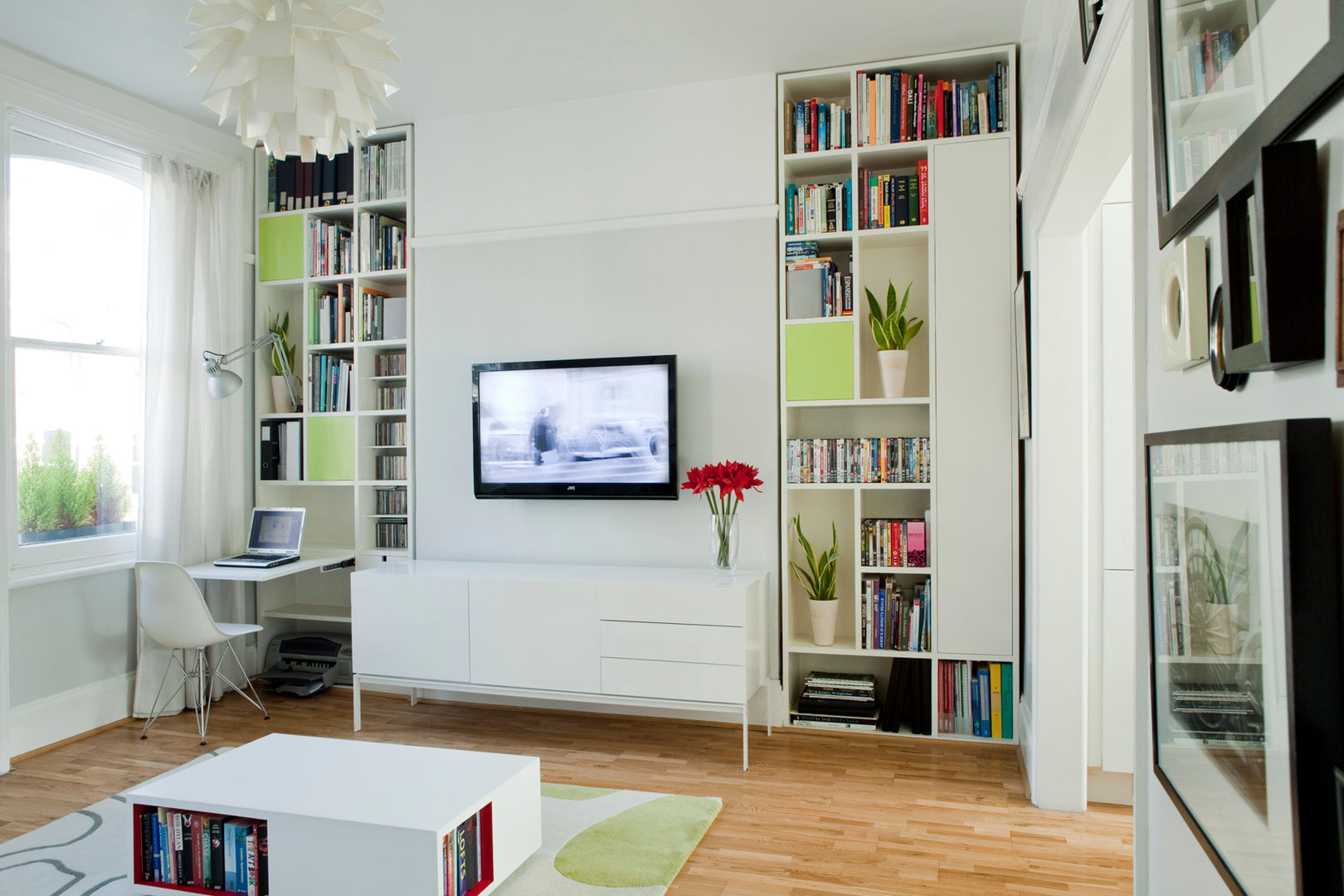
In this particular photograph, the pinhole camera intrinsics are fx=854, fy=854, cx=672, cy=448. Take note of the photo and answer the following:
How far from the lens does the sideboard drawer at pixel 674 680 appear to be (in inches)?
133

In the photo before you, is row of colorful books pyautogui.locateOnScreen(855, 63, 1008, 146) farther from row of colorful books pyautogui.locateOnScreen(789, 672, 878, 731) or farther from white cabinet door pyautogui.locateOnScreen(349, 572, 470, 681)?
white cabinet door pyautogui.locateOnScreen(349, 572, 470, 681)

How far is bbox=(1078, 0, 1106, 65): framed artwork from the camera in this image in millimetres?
1688

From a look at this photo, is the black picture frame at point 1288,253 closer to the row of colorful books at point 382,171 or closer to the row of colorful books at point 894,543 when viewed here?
the row of colorful books at point 894,543

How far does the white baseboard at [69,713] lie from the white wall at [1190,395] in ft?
13.4

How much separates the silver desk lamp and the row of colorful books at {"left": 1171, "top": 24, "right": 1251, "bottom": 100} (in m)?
4.14

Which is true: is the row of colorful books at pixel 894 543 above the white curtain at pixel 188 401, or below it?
below

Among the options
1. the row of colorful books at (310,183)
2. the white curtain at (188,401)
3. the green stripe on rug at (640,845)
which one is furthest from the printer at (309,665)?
the row of colorful books at (310,183)

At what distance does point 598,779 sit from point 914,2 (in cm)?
315

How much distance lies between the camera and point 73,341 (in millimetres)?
3824

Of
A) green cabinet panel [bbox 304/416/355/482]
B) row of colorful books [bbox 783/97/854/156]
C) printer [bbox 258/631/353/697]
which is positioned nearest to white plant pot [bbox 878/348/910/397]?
row of colorful books [bbox 783/97/854/156]

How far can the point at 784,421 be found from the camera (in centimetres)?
379

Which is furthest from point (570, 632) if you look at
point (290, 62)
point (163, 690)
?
point (290, 62)

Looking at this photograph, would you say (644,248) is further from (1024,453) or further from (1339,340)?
(1339,340)

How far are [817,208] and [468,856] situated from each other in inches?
113
